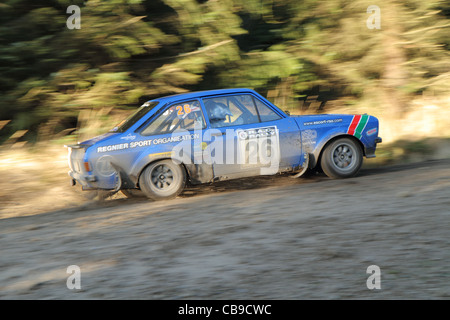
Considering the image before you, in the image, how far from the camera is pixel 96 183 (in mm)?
7699

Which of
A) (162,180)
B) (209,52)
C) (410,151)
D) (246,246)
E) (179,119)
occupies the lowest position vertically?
(246,246)

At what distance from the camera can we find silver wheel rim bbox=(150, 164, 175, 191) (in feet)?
26.1

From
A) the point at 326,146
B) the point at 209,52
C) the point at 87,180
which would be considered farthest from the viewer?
the point at 209,52

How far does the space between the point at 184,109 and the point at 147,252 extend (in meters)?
3.22

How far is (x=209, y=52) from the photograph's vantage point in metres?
13.1

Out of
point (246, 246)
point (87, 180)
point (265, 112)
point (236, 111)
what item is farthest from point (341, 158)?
point (87, 180)

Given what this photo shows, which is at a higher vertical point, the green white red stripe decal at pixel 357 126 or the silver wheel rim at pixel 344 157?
the green white red stripe decal at pixel 357 126

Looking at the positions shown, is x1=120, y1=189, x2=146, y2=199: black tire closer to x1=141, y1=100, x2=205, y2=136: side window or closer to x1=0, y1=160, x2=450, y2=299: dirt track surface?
x1=0, y1=160, x2=450, y2=299: dirt track surface

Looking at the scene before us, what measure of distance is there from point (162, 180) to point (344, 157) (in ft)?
9.74

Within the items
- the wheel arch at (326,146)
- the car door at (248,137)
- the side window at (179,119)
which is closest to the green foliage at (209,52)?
the side window at (179,119)

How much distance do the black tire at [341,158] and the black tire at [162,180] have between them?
2.31m

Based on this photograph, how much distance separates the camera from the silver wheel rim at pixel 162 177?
7.95 meters

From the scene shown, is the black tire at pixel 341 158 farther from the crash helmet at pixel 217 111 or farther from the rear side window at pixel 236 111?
the crash helmet at pixel 217 111

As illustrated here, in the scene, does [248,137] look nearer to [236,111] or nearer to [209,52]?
[236,111]
